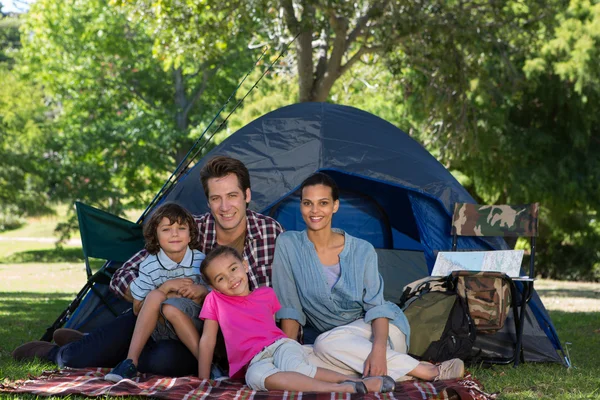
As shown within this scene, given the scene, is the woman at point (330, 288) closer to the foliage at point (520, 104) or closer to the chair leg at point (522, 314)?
the chair leg at point (522, 314)

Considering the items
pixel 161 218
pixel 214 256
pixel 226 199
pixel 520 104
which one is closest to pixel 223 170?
pixel 226 199

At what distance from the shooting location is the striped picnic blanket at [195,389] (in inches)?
115

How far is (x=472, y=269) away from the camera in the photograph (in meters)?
4.09

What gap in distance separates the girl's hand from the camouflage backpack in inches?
32.7

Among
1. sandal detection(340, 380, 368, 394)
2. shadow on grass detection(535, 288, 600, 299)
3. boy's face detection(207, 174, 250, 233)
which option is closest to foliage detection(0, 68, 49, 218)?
shadow on grass detection(535, 288, 600, 299)

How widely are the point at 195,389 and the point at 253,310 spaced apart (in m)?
0.44

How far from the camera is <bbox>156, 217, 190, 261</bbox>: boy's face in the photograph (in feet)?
11.9

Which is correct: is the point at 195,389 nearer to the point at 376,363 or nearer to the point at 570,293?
the point at 376,363

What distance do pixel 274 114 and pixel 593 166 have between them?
300 inches

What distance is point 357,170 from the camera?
14.5 feet

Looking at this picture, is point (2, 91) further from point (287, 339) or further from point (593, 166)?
point (287, 339)

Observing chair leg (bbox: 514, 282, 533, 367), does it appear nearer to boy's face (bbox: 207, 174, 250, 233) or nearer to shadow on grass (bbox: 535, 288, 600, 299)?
boy's face (bbox: 207, 174, 250, 233)

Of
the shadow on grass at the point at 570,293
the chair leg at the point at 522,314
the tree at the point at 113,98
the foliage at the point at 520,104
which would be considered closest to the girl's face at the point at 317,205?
the chair leg at the point at 522,314

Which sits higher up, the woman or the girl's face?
the girl's face
